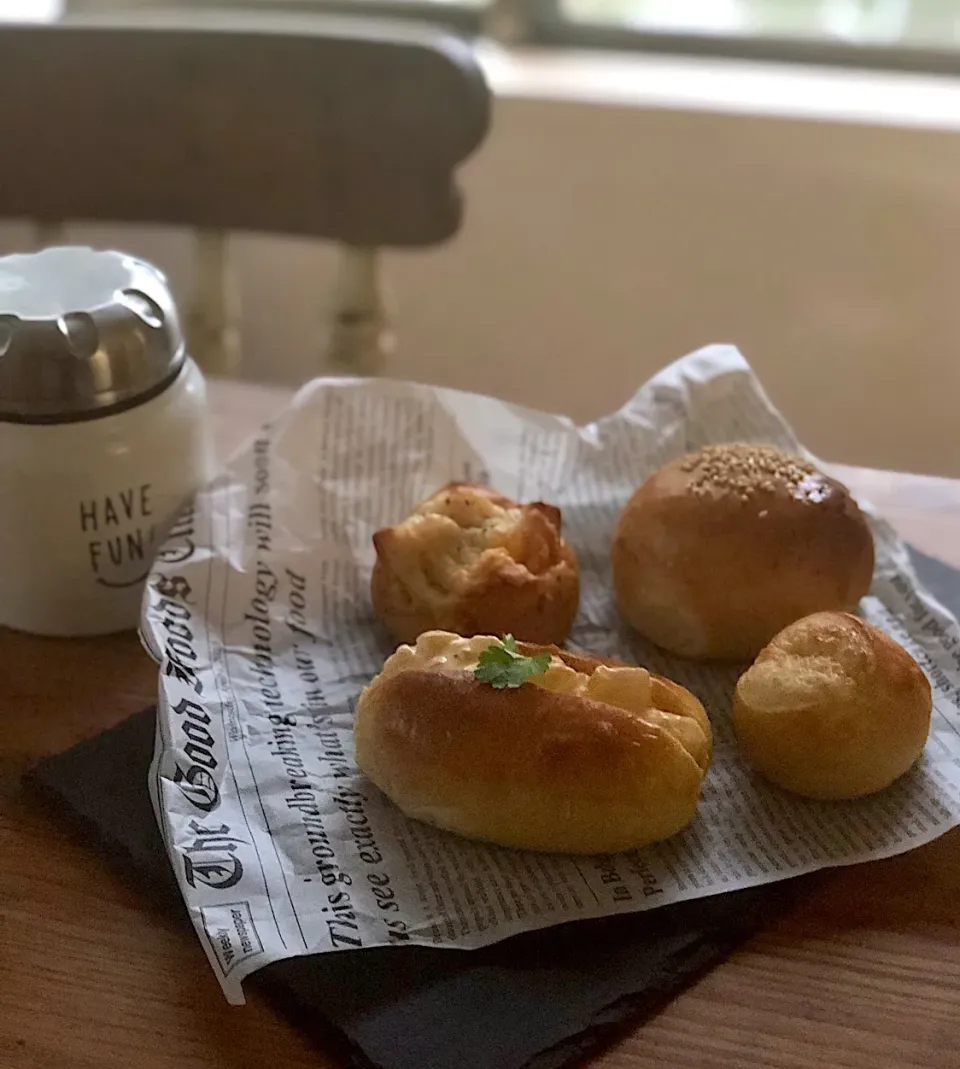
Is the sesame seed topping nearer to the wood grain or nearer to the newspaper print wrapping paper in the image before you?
the newspaper print wrapping paper

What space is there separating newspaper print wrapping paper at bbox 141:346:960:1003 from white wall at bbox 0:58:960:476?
590 millimetres

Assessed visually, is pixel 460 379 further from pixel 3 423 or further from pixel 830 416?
pixel 3 423

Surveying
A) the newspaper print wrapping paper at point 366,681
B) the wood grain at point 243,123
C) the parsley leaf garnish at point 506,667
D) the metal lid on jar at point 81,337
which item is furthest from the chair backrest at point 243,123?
the parsley leaf garnish at point 506,667

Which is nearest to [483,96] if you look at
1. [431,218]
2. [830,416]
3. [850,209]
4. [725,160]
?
[431,218]

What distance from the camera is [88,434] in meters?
0.74

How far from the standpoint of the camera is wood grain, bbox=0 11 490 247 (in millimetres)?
1132

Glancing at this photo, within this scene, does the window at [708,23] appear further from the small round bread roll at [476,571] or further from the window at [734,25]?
the small round bread roll at [476,571]

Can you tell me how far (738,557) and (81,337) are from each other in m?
0.41

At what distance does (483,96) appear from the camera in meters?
1.13

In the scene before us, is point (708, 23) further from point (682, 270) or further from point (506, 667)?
point (506, 667)

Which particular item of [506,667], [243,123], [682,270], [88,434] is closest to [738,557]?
[506,667]

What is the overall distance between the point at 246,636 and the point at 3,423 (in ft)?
0.63

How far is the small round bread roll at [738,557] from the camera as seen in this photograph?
751 mm

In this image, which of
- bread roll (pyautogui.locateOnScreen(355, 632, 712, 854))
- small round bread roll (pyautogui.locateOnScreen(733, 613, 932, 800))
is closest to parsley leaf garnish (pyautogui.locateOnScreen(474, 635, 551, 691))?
bread roll (pyautogui.locateOnScreen(355, 632, 712, 854))
